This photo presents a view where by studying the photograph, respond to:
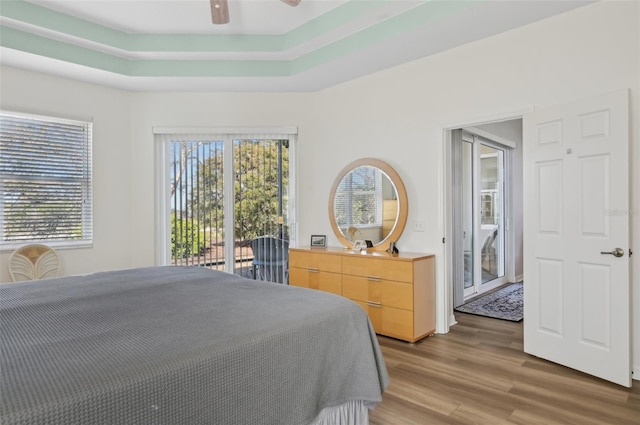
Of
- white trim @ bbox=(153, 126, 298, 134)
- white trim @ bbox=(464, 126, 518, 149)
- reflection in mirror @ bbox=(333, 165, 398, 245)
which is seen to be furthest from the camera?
white trim @ bbox=(464, 126, 518, 149)

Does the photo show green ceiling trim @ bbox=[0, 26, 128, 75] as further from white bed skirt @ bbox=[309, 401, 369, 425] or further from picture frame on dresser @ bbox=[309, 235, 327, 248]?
white bed skirt @ bbox=[309, 401, 369, 425]

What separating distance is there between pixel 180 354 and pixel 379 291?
2.58 meters

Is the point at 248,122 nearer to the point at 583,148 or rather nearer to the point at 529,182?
the point at 529,182

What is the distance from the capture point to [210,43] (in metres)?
3.90

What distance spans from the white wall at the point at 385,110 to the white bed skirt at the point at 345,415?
2.05 meters

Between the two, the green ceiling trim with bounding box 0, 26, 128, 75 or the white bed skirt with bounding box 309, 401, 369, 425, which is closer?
the white bed skirt with bounding box 309, 401, 369, 425

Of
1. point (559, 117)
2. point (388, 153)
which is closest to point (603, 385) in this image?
point (559, 117)

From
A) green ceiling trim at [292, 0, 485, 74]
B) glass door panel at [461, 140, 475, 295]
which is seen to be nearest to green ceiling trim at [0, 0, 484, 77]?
green ceiling trim at [292, 0, 485, 74]

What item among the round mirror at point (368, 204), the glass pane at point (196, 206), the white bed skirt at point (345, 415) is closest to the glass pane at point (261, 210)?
the glass pane at point (196, 206)

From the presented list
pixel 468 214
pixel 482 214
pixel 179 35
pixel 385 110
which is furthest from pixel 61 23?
pixel 482 214

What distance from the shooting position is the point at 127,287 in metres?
2.23

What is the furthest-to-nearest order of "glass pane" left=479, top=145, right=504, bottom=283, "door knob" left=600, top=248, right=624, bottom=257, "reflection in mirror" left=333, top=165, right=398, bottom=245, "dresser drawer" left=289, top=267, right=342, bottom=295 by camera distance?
"glass pane" left=479, top=145, right=504, bottom=283, "reflection in mirror" left=333, top=165, right=398, bottom=245, "dresser drawer" left=289, top=267, right=342, bottom=295, "door knob" left=600, top=248, right=624, bottom=257

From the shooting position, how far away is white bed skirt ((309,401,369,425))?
66.8 inches

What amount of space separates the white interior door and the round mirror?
1258 millimetres
